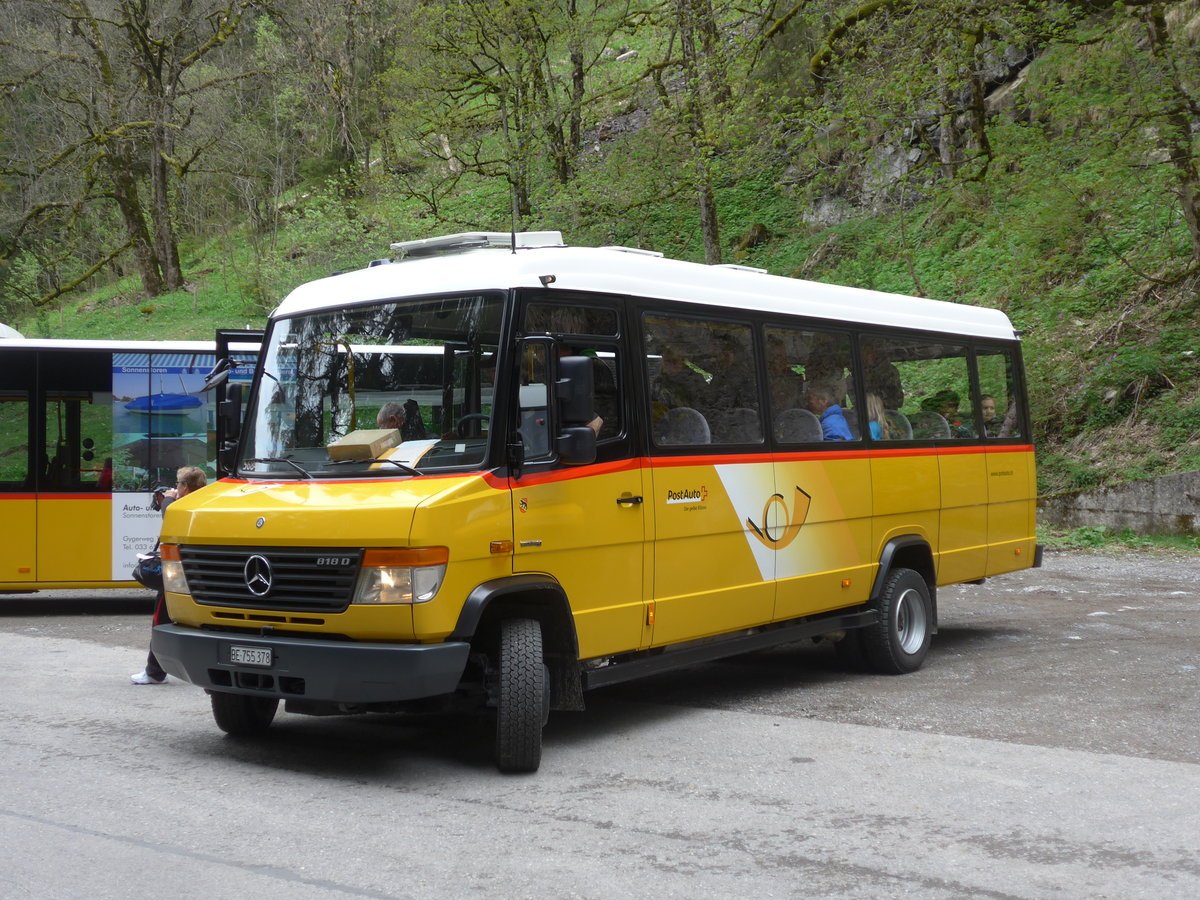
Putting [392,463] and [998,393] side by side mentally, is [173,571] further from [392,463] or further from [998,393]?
[998,393]

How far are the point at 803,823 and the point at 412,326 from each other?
358 cm

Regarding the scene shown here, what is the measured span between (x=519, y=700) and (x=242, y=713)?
2.09 metres

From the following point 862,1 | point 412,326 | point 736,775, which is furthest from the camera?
point 862,1

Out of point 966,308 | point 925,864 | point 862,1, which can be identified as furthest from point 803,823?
point 862,1

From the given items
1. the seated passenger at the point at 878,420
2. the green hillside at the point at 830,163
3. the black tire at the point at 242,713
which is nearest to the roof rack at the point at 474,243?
the black tire at the point at 242,713

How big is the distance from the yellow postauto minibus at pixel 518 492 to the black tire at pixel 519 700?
15 millimetres

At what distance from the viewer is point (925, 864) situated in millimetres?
5246

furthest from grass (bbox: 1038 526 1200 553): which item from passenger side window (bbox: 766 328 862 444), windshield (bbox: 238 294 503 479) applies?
windshield (bbox: 238 294 503 479)

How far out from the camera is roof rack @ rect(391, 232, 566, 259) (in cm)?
812

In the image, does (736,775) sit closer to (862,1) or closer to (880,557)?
(880,557)

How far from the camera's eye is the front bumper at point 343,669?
6.39 m

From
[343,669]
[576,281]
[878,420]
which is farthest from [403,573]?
[878,420]

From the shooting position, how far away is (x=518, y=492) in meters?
6.91

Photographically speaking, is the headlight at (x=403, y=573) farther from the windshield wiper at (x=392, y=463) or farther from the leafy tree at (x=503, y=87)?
the leafy tree at (x=503, y=87)
